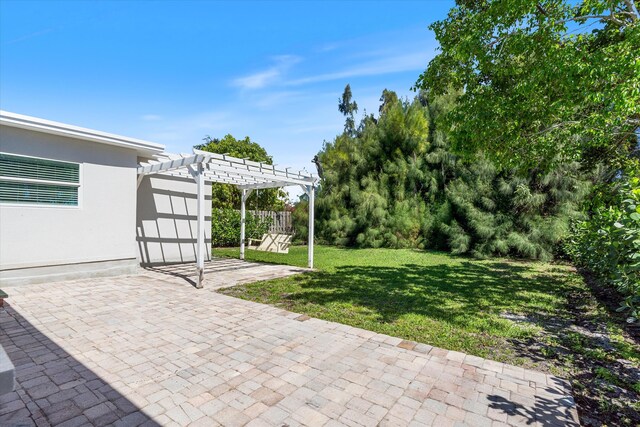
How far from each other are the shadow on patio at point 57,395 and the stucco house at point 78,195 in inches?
131

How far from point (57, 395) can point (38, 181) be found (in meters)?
5.26

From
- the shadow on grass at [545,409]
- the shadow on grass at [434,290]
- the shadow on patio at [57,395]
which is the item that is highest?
the shadow on patio at [57,395]

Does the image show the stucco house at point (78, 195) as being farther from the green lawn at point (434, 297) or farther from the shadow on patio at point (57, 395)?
the shadow on patio at point (57, 395)

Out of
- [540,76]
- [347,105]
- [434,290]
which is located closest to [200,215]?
[434,290]

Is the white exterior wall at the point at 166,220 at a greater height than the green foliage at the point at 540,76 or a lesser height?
lesser

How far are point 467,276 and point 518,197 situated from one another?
5309 millimetres

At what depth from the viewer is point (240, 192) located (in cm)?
1655

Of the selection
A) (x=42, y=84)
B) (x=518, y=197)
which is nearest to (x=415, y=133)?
(x=518, y=197)

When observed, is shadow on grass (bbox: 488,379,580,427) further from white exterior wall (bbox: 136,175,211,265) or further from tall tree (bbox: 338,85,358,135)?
tall tree (bbox: 338,85,358,135)

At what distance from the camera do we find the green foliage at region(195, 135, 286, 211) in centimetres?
1588

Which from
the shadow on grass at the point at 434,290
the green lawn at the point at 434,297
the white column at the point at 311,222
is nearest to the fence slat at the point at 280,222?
the green lawn at the point at 434,297

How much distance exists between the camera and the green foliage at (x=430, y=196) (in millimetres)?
11359

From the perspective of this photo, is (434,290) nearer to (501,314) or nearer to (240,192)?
(501,314)

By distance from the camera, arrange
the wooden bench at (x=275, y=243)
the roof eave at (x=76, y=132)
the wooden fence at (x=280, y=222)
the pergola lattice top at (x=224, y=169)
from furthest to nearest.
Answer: the wooden fence at (x=280, y=222)
the wooden bench at (x=275, y=243)
the pergola lattice top at (x=224, y=169)
the roof eave at (x=76, y=132)
